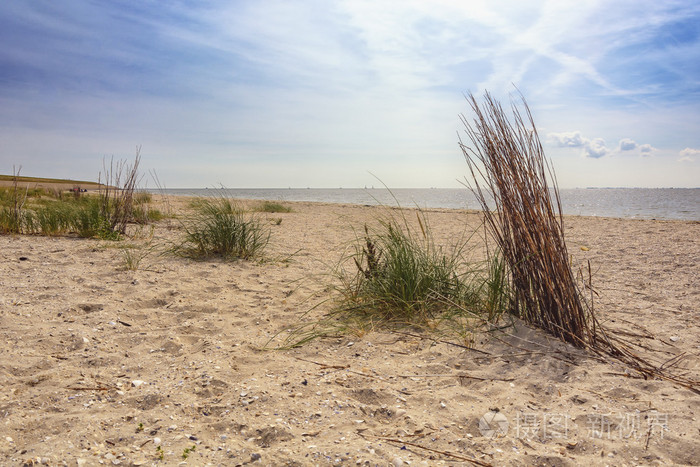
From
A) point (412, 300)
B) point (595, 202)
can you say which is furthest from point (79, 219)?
point (595, 202)

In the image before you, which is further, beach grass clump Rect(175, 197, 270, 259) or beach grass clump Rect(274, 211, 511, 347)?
beach grass clump Rect(175, 197, 270, 259)

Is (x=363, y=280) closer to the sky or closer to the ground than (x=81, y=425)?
closer to the sky

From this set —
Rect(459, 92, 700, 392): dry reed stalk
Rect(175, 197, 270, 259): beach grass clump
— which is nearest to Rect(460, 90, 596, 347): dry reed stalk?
Rect(459, 92, 700, 392): dry reed stalk

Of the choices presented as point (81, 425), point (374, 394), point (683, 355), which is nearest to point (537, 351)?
point (683, 355)

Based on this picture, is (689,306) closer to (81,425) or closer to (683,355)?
(683,355)

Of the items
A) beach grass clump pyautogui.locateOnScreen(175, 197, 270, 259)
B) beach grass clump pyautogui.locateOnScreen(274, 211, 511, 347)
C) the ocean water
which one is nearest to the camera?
beach grass clump pyautogui.locateOnScreen(274, 211, 511, 347)

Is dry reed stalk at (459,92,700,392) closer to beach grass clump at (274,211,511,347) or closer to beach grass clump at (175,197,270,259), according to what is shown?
beach grass clump at (274,211,511,347)

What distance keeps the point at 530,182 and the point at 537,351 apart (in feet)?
3.13

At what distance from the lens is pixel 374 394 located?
1.87m

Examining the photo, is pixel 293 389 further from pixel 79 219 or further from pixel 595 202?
pixel 595 202

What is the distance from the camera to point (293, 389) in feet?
6.29

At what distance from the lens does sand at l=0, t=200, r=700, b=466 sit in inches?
59.1

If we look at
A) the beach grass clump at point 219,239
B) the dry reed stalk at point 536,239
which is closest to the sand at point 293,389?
the dry reed stalk at point 536,239

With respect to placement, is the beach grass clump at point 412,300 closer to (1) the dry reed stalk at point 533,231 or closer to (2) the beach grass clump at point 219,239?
(1) the dry reed stalk at point 533,231
